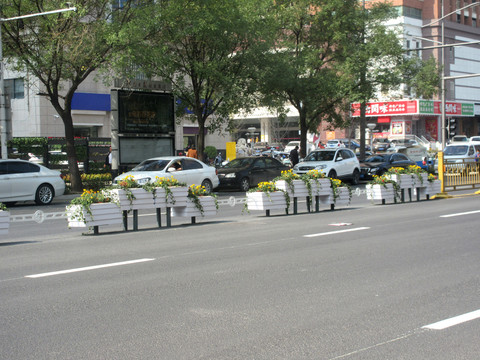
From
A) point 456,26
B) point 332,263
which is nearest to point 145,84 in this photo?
point 332,263

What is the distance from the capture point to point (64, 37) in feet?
74.9

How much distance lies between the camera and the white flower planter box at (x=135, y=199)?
1355 cm

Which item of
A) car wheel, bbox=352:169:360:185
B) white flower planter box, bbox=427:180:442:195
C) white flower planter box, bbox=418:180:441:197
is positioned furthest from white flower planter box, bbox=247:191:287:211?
car wheel, bbox=352:169:360:185

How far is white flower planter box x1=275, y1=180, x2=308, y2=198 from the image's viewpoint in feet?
54.5

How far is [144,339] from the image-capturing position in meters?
5.68

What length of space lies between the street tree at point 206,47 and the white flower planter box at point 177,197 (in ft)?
33.6

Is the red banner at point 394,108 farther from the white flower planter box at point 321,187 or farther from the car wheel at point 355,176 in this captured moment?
the white flower planter box at point 321,187

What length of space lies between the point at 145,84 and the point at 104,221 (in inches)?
601

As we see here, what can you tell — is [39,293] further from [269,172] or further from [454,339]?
[269,172]

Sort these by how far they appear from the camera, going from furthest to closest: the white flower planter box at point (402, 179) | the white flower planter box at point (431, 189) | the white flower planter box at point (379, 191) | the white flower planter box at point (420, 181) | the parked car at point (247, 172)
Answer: the parked car at point (247, 172) < the white flower planter box at point (431, 189) < the white flower planter box at point (420, 181) < the white flower planter box at point (402, 179) < the white flower planter box at point (379, 191)

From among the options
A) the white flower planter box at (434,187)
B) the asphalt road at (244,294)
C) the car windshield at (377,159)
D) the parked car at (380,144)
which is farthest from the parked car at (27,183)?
the parked car at (380,144)

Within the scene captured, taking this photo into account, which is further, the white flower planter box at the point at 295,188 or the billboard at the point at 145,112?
the billboard at the point at 145,112

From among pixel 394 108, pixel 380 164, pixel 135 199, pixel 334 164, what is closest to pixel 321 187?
pixel 135 199

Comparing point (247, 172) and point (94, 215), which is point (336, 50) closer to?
point (247, 172)
